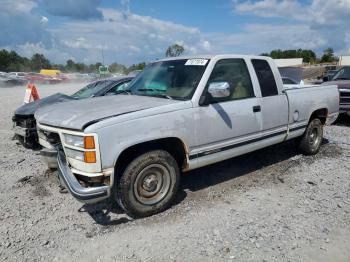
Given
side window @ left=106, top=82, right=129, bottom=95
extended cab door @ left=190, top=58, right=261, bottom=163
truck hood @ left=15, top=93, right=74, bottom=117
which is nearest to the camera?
extended cab door @ left=190, top=58, right=261, bottom=163

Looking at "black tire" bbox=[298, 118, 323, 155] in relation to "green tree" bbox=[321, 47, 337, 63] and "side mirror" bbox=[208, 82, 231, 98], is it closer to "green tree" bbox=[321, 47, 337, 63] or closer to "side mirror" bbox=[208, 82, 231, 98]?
"side mirror" bbox=[208, 82, 231, 98]

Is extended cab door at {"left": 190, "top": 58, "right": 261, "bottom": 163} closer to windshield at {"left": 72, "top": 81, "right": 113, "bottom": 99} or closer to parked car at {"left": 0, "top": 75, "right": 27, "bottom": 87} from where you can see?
windshield at {"left": 72, "top": 81, "right": 113, "bottom": 99}

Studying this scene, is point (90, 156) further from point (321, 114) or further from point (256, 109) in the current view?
point (321, 114)

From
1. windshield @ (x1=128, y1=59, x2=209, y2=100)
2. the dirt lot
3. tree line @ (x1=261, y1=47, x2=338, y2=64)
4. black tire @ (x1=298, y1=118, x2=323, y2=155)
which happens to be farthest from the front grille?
tree line @ (x1=261, y1=47, x2=338, y2=64)

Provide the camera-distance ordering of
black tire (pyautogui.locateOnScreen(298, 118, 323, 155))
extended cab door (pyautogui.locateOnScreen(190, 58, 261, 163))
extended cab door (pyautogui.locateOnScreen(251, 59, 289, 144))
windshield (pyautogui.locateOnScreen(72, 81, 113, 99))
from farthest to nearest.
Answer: windshield (pyautogui.locateOnScreen(72, 81, 113, 99)) < black tire (pyautogui.locateOnScreen(298, 118, 323, 155)) < extended cab door (pyautogui.locateOnScreen(251, 59, 289, 144)) < extended cab door (pyautogui.locateOnScreen(190, 58, 261, 163))

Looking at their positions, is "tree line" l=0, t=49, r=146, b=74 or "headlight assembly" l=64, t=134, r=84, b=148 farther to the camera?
"tree line" l=0, t=49, r=146, b=74

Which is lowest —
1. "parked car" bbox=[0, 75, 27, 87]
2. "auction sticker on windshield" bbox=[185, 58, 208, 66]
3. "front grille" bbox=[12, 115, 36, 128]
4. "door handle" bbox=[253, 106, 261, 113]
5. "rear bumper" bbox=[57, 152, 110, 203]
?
"parked car" bbox=[0, 75, 27, 87]

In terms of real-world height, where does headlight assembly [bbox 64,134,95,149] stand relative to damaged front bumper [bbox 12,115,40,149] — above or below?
above

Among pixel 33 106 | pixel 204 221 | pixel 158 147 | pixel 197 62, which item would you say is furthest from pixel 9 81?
pixel 204 221

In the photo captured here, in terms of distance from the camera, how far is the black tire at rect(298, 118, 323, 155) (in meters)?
6.46

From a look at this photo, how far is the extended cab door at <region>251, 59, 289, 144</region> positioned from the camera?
17.1 feet

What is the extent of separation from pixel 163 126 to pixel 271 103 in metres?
2.17

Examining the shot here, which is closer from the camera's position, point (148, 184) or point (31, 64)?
point (148, 184)

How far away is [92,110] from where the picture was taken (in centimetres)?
400
